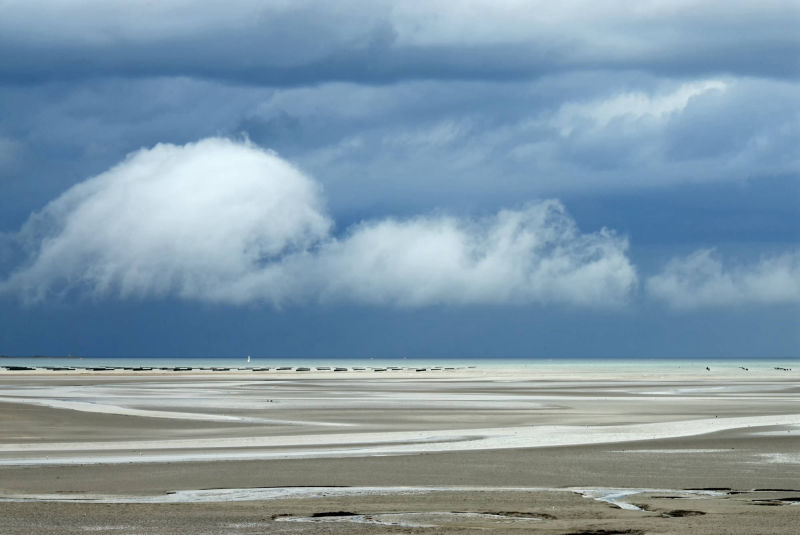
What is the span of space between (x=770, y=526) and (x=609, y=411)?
106ft

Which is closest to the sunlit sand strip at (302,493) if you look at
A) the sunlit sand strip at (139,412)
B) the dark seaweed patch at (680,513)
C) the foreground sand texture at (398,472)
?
the foreground sand texture at (398,472)

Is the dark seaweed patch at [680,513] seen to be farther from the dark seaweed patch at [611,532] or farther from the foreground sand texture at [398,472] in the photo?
the dark seaweed patch at [611,532]

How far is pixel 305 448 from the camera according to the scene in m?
28.3

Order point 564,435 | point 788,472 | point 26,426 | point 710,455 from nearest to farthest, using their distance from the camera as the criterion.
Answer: point 788,472, point 710,455, point 564,435, point 26,426

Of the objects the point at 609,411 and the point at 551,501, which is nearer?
the point at 551,501

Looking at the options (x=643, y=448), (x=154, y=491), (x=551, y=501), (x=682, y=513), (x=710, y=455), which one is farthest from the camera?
(x=643, y=448)

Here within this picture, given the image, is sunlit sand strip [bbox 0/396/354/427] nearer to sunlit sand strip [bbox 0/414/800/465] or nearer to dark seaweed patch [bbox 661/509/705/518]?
sunlit sand strip [bbox 0/414/800/465]

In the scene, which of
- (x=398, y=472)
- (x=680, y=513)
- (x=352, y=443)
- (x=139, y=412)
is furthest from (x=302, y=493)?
(x=139, y=412)

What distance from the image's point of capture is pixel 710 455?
26062mm

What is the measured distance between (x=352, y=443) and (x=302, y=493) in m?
10.4

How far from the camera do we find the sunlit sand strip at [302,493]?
18.6 meters

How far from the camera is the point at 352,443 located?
2994 cm

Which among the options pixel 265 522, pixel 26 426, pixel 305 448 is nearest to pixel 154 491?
pixel 265 522

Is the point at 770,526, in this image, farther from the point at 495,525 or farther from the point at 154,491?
the point at 154,491
